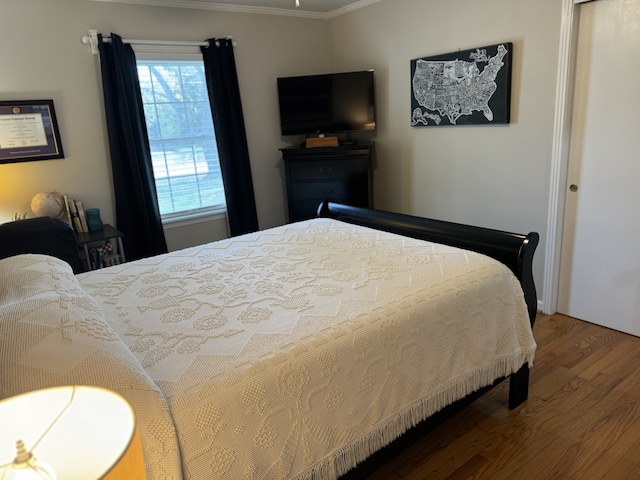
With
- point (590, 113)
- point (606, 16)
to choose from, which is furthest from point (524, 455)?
point (606, 16)

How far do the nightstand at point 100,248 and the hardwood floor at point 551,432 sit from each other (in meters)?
2.46

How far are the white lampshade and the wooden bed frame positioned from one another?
1.05 m

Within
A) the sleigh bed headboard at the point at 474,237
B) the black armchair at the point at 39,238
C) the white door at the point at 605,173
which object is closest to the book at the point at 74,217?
the black armchair at the point at 39,238

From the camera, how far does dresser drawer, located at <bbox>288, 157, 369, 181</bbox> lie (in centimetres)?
398

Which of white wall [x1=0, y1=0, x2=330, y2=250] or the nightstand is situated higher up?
white wall [x1=0, y1=0, x2=330, y2=250]

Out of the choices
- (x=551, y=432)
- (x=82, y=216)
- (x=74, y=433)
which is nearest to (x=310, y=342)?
(x=74, y=433)

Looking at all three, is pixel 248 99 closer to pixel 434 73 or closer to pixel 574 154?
pixel 434 73

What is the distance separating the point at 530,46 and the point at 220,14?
2525 mm

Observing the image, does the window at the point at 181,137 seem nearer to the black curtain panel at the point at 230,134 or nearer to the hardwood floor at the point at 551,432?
the black curtain panel at the point at 230,134

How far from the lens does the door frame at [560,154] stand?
2662mm

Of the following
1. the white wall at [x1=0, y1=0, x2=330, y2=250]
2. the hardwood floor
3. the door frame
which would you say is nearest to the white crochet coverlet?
the hardwood floor

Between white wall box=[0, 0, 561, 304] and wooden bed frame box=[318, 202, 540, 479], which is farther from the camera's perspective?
white wall box=[0, 0, 561, 304]

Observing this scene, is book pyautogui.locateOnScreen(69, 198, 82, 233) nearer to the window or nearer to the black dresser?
the window

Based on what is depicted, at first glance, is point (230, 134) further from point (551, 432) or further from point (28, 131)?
point (551, 432)
